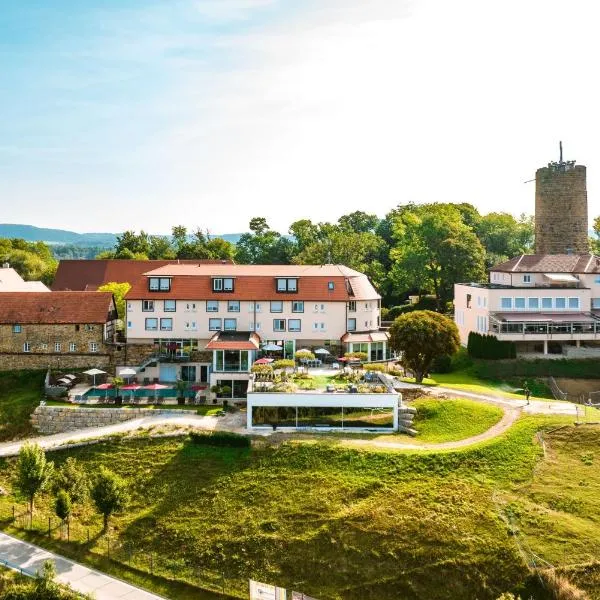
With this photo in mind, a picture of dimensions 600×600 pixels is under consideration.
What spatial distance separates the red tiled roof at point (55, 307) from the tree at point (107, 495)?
19842mm

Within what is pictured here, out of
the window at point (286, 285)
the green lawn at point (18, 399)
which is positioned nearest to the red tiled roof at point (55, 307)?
the green lawn at point (18, 399)

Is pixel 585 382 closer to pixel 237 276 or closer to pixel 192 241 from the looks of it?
pixel 237 276

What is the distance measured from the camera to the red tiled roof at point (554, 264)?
50562mm

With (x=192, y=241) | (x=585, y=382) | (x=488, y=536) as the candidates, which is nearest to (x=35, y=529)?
(x=488, y=536)

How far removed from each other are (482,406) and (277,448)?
11047 mm

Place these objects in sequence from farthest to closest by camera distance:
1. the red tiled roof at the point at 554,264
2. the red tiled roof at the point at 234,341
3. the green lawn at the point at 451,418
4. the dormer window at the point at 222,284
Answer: the red tiled roof at the point at 554,264, the dormer window at the point at 222,284, the red tiled roof at the point at 234,341, the green lawn at the point at 451,418

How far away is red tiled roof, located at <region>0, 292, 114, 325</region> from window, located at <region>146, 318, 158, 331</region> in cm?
277

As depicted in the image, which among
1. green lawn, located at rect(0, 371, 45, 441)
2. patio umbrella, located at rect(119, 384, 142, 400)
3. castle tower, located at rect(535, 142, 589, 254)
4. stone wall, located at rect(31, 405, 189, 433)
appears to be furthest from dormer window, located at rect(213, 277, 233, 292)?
castle tower, located at rect(535, 142, 589, 254)

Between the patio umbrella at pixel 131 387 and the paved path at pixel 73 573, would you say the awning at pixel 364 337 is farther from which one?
the paved path at pixel 73 573

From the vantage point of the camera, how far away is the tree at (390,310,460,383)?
38531 millimetres

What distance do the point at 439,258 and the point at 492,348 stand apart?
1516 cm

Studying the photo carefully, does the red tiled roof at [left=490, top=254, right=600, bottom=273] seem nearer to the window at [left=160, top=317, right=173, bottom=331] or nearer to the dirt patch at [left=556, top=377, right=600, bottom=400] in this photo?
the dirt patch at [left=556, top=377, right=600, bottom=400]

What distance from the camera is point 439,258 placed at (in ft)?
198

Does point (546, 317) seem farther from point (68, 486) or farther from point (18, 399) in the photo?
point (18, 399)
